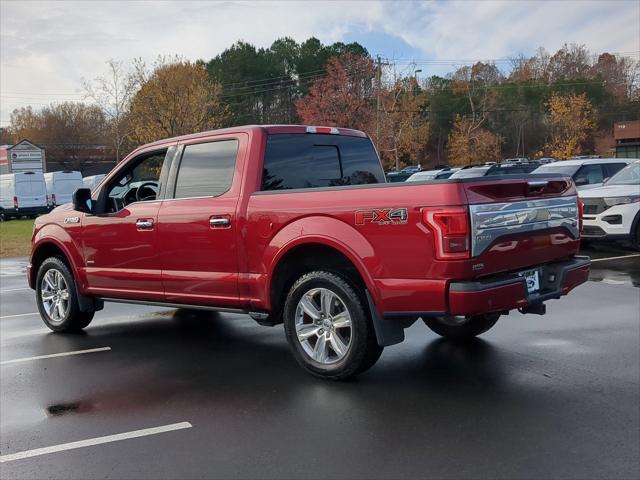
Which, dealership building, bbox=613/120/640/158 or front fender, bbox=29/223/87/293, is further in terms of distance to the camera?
dealership building, bbox=613/120/640/158

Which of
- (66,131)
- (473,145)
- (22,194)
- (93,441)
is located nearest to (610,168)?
(93,441)

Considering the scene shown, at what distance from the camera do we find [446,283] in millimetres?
4504

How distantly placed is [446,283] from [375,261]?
1.85 ft

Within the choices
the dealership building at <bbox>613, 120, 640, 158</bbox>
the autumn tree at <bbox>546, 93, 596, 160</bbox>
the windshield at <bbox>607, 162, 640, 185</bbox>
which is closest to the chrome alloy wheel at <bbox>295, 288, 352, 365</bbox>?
the windshield at <bbox>607, 162, 640, 185</bbox>

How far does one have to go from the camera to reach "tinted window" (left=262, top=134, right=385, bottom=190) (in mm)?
5820

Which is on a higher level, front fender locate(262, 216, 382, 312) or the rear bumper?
front fender locate(262, 216, 382, 312)

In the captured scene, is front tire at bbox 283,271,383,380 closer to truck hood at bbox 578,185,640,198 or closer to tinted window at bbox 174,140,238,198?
tinted window at bbox 174,140,238,198

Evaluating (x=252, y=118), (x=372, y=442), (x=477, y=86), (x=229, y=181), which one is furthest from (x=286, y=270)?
(x=477, y=86)

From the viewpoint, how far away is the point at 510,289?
4.71 meters

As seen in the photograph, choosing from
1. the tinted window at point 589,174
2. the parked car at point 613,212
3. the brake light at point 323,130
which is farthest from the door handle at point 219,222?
the tinted window at point 589,174

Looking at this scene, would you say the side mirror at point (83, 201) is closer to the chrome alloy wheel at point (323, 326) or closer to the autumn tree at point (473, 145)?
the chrome alloy wheel at point (323, 326)

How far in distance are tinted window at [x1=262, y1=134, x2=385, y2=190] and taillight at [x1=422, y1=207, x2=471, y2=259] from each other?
1.76 m

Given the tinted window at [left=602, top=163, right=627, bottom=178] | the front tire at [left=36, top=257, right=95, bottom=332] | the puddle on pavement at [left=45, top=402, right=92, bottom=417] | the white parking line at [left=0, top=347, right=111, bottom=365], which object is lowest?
the puddle on pavement at [left=45, top=402, right=92, bottom=417]

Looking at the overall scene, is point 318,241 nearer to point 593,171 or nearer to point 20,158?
point 593,171
